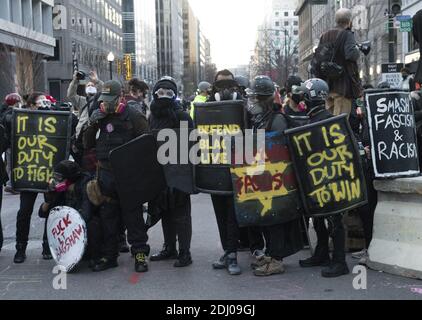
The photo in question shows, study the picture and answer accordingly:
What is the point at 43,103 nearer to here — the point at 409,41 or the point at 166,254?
the point at 166,254

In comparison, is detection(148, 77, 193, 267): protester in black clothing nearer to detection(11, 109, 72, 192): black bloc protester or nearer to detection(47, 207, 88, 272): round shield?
detection(47, 207, 88, 272): round shield

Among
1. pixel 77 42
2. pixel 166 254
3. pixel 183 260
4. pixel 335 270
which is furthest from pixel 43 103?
pixel 77 42

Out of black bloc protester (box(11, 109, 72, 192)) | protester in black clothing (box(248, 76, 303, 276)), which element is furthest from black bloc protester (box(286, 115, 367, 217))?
black bloc protester (box(11, 109, 72, 192))

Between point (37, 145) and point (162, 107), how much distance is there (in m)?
1.59

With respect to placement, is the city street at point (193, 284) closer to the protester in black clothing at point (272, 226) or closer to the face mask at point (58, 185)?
the protester in black clothing at point (272, 226)

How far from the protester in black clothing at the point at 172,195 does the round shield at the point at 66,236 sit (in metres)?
0.88

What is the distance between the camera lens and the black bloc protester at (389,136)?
5.84 m

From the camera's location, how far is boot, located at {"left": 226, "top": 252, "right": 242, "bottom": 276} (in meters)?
5.88

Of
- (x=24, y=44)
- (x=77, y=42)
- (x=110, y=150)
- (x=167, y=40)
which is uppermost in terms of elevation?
(x=167, y=40)

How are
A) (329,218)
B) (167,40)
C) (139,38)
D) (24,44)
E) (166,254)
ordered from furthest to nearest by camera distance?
(167,40) < (139,38) < (24,44) < (166,254) < (329,218)

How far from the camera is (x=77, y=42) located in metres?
64.3
